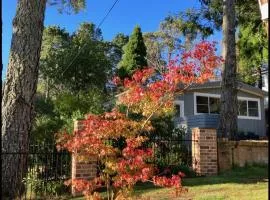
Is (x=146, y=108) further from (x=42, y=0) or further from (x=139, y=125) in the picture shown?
(x=42, y=0)

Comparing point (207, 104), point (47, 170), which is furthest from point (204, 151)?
point (207, 104)

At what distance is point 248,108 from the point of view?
2780 centimetres

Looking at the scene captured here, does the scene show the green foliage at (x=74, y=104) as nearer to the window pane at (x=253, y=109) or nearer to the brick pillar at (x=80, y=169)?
the brick pillar at (x=80, y=169)

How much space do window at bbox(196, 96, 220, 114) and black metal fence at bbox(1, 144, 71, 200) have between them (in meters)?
16.6

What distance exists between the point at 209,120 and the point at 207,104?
1.76 meters

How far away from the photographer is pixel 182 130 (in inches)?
548

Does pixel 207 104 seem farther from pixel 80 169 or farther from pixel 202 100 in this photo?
pixel 80 169

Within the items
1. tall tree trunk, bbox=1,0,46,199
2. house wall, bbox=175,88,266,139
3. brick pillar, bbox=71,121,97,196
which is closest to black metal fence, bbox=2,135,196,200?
tall tree trunk, bbox=1,0,46,199

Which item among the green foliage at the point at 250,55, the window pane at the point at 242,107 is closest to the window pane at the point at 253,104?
the window pane at the point at 242,107

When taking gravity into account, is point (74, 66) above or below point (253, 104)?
above

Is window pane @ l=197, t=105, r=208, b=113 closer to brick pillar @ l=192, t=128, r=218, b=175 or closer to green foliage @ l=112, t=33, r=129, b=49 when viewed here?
brick pillar @ l=192, t=128, r=218, b=175

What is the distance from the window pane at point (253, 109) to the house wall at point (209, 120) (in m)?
0.36

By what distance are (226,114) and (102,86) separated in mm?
19426

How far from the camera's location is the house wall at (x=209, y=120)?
82.1ft
